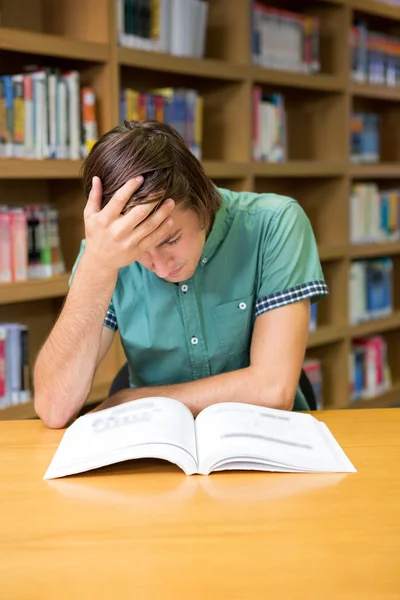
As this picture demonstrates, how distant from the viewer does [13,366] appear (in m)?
2.62

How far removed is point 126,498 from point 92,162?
635 mm

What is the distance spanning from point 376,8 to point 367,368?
71.3 inches

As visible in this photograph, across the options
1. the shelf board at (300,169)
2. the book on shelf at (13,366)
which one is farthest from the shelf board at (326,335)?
the book on shelf at (13,366)

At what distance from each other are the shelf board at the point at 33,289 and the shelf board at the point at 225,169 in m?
0.75

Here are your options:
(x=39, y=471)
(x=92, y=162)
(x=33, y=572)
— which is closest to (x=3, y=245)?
(x=92, y=162)

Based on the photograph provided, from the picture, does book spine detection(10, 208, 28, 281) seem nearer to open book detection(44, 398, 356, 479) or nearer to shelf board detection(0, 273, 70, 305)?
shelf board detection(0, 273, 70, 305)

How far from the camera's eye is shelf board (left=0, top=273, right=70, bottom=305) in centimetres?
254

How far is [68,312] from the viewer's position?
1.62 meters

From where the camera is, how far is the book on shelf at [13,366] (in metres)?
2.59

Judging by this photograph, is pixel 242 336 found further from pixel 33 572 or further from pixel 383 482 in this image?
pixel 33 572

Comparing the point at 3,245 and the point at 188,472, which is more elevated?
the point at 3,245

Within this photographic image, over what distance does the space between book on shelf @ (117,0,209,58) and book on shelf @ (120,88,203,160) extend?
0.16m

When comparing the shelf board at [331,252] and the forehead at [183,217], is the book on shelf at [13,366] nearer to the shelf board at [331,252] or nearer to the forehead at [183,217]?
the forehead at [183,217]

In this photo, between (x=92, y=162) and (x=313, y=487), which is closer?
(x=313, y=487)
